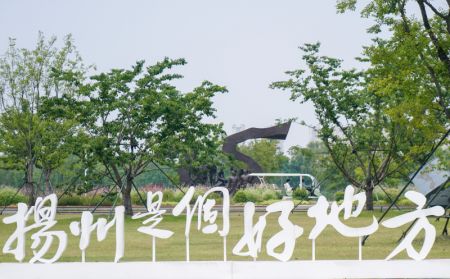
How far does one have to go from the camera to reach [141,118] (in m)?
32.8

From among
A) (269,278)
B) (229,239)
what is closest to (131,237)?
(229,239)

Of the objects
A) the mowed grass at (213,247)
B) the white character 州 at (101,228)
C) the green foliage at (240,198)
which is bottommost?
the mowed grass at (213,247)

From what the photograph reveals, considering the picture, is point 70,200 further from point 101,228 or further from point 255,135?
point 101,228

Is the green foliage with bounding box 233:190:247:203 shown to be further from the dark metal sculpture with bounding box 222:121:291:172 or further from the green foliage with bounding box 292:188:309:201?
the dark metal sculpture with bounding box 222:121:291:172

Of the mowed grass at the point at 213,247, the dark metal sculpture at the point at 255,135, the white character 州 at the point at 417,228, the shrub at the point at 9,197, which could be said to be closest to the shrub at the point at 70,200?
the shrub at the point at 9,197

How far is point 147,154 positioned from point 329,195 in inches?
1504

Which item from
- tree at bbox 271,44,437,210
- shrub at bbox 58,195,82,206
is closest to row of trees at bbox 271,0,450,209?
tree at bbox 271,44,437,210

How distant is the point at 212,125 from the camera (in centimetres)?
3450

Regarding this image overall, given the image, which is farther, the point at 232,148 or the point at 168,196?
the point at 232,148

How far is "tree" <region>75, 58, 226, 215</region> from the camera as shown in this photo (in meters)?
32.6

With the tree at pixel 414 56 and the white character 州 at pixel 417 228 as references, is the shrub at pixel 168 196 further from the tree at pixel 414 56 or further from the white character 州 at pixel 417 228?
the white character 州 at pixel 417 228

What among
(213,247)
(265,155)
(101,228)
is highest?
(265,155)

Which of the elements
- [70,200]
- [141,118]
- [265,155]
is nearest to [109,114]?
[141,118]

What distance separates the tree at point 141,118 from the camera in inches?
1282
